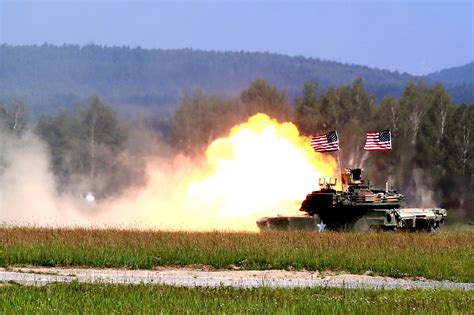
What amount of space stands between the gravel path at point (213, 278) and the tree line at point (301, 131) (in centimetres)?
5305

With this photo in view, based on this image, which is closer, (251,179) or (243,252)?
(243,252)

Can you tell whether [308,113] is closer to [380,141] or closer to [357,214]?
[380,141]

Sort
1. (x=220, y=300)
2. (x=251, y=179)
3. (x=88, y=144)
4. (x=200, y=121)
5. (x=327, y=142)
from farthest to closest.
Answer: (x=200, y=121), (x=88, y=144), (x=251, y=179), (x=327, y=142), (x=220, y=300)

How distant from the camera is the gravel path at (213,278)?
1139 inches

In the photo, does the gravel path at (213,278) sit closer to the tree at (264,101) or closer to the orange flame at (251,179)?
the orange flame at (251,179)

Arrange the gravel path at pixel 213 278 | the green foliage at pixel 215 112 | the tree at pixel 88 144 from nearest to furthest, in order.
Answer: the gravel path at pixel 213 278 < the tree at pixel 88 144 < the green foliage at pixel 215 112

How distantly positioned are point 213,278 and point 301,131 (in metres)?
65.1

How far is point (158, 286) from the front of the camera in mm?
26312

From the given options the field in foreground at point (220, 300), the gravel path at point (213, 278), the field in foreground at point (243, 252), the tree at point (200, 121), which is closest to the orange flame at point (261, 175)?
the field in foreground at point (243, 252)

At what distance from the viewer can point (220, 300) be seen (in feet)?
76.0

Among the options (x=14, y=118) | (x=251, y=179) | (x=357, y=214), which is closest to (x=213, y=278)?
(x=357, y=214)

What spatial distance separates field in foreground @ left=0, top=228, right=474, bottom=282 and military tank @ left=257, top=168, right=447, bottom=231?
9040mm

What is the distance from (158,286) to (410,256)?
1521 cm

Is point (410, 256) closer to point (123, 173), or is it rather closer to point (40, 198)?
point (40, 198)
